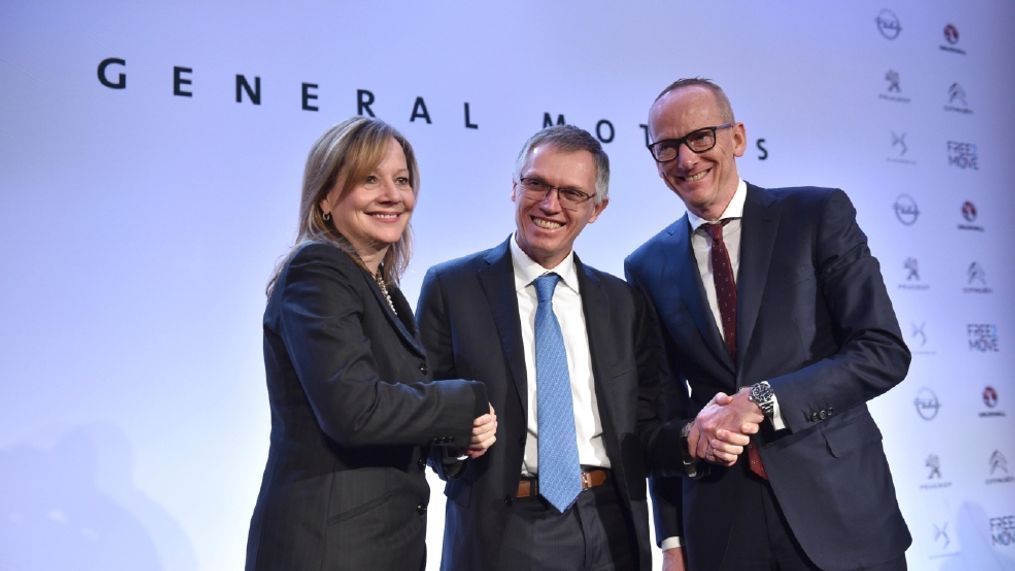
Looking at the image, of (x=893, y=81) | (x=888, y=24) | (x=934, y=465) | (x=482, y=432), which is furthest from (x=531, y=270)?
(x=888, y=24)

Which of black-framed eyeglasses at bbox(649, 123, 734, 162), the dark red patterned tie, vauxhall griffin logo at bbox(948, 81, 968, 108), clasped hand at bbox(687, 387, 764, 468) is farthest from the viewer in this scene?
vauxhall griffin logo at bbox(948, 81, 968, 108)

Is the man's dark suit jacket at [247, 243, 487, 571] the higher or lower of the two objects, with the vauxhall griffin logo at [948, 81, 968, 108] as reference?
lower

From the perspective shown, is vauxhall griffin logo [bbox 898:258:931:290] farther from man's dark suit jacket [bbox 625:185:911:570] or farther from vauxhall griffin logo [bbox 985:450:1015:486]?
man's dark suit jacket [bbox 625:185:911:570]

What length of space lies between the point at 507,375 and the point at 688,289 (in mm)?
550

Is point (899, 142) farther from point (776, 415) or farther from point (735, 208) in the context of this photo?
point (776, 415)

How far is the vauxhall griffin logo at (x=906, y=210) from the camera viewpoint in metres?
4.62

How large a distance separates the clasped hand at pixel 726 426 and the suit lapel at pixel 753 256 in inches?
5.6

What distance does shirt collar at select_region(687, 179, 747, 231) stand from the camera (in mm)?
2348

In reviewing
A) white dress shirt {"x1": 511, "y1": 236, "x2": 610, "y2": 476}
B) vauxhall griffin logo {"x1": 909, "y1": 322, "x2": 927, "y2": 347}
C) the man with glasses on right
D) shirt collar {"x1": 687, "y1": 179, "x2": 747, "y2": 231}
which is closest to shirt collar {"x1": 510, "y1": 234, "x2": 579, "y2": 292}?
white dress shirt {"x1": 511, "y1": 236, "x2": 610, "y2": 476}

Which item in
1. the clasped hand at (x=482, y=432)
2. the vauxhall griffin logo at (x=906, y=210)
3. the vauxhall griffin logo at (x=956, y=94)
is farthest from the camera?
the vauxhall griffin logo at (x=956, y=94)

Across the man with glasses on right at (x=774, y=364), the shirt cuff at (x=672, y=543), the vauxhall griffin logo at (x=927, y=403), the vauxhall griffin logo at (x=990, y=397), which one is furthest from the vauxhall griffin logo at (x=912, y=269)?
the shirt cuff at (x=672, y=543)

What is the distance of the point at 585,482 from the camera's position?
213 centimetres

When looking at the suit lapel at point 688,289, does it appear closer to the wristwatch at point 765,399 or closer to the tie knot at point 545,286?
the wristwatch at point 765,399

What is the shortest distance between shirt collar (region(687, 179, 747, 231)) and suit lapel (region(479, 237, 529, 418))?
53 centimetres
